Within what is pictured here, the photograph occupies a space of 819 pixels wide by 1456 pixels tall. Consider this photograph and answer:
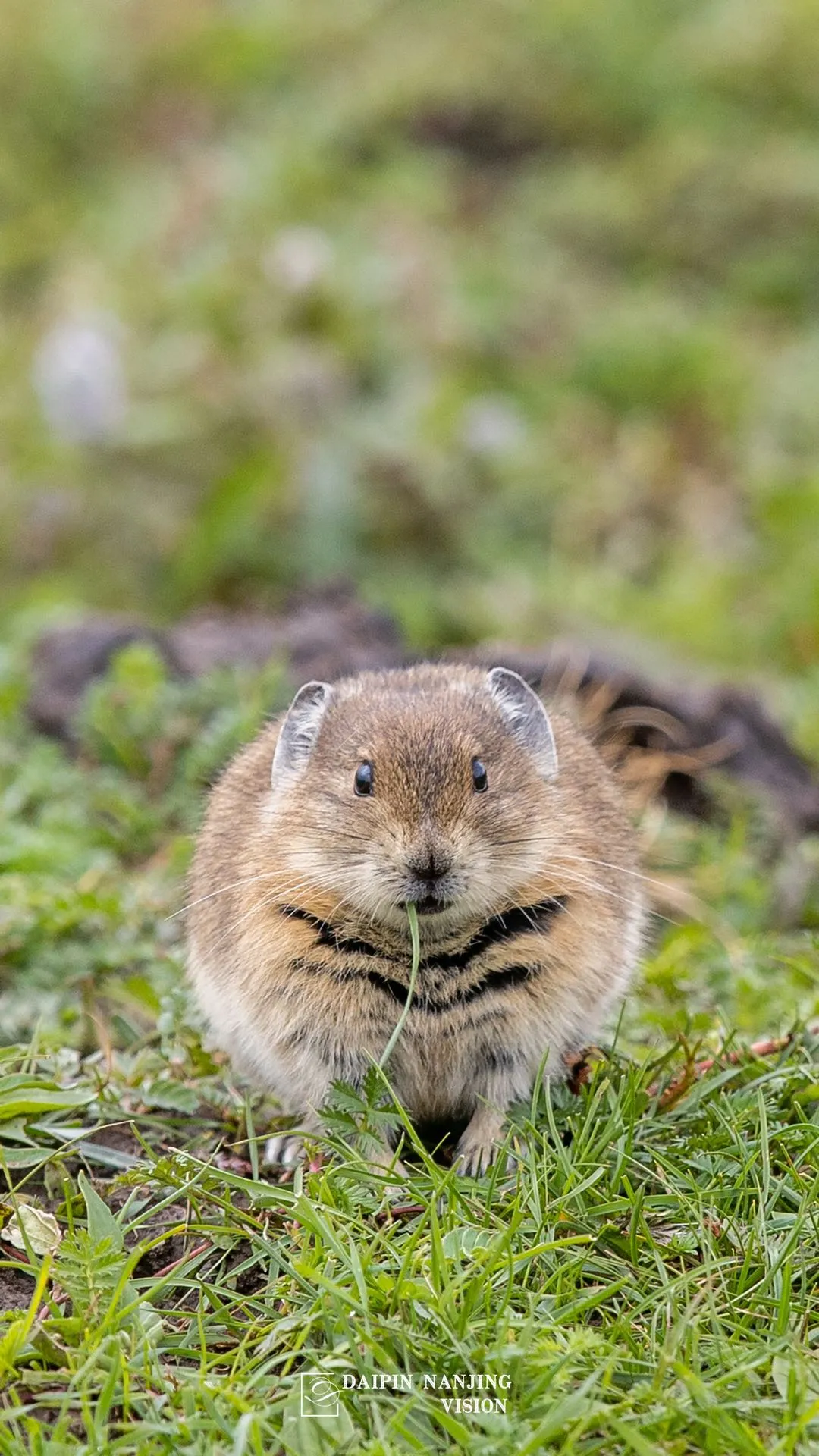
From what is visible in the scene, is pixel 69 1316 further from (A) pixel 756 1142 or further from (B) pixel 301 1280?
(A) pixel 756 1142

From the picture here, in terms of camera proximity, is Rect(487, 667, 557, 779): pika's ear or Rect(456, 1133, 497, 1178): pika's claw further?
Rect(487, 667, 557, 779): pika's ear

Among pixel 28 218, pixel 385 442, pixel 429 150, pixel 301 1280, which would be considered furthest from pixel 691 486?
pixel 301 1280

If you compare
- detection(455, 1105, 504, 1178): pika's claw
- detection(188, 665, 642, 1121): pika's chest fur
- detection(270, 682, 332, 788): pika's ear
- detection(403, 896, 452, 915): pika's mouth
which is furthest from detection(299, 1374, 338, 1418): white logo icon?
detection(270, 682, 332, 788): pika's ear

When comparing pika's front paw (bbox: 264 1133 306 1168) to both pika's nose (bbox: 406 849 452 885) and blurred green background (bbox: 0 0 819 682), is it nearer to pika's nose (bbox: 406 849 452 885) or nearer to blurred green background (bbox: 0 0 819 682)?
pika's nose (bbox: 406 849 452 885)

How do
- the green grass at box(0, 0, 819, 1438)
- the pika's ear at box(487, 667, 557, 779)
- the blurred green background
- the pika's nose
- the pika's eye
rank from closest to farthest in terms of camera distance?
the green grass at box(0, 0, 819, 1438), the pika's nose, the pika's eye, the pika's ear at box(487, 667, 557, 779), the blurred green background

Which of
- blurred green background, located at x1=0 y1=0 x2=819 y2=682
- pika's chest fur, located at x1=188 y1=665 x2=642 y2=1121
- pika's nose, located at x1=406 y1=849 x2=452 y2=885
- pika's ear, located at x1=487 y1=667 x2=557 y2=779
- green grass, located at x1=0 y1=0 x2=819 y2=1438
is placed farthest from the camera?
blurred green background, located at x1=0 y1=0 x2=819 y2=682

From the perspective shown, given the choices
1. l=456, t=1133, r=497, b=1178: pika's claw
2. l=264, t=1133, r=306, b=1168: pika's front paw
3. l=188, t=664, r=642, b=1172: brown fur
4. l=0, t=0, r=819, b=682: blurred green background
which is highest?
l=0, t=0, r=819, b=682: blurred green background

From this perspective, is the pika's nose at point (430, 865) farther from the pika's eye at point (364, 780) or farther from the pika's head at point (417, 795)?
the pika's eye at point (364, 780)

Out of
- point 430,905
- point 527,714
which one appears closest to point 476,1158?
point 430,905
